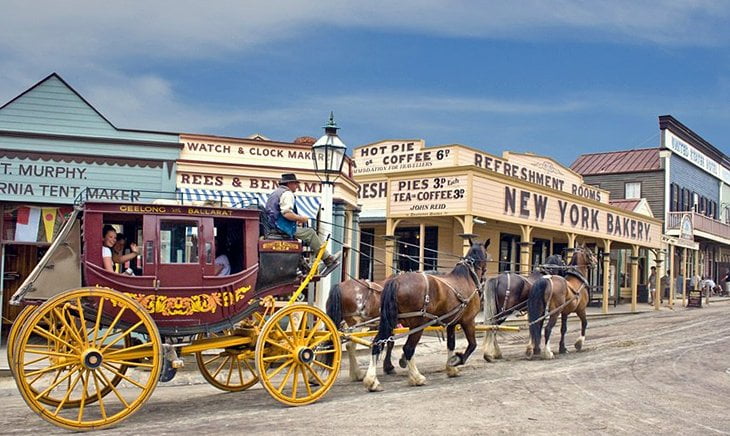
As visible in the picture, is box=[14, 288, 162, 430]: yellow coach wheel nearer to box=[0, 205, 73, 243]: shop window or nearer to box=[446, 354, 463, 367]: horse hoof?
box=[446, 354, 463, 367]: horse hoof

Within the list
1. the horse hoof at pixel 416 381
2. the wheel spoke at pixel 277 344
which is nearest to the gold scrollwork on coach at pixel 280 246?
the wheel spoke at pixel 277 344

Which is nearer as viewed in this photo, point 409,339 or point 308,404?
point 308,404

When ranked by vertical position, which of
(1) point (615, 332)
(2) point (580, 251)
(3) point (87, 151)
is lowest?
(1) point (615, 332)

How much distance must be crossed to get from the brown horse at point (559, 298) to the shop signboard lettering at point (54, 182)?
749 centimetres

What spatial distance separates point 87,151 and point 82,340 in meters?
7.09

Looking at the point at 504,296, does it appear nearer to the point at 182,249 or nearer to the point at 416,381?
the point at 416,381

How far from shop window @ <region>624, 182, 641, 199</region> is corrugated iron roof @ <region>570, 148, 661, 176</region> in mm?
674

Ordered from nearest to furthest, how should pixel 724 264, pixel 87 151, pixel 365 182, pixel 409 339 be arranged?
pixel 409 339 → pixel 87 151 → pixel 365 182 → pixel 724 264

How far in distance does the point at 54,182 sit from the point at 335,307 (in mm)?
6048

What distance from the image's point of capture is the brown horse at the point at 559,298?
506 inches

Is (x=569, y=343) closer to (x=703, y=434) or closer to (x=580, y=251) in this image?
(x=580, y=251)

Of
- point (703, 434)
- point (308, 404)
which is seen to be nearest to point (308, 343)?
point (308, 404)

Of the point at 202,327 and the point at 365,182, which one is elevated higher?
the point at 365,182

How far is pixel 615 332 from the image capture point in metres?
18.0
